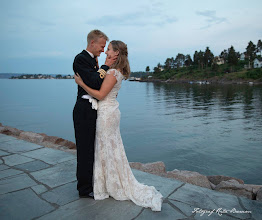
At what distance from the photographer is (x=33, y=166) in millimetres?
4004

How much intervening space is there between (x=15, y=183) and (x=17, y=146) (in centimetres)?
218

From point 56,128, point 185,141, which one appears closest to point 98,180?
point 185,141

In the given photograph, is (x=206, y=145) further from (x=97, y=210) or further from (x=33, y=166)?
(x=97, y=210)

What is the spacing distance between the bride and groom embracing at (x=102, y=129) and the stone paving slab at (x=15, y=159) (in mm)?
1924

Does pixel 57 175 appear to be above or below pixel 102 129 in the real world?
below

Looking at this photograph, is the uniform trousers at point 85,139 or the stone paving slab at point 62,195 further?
the stone paving slab at point 62,195

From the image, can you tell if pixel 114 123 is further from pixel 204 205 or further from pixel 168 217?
pixel 204 205

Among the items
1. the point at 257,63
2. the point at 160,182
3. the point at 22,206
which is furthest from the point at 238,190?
the point at 257,63

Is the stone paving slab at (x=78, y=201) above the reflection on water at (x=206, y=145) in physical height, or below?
above

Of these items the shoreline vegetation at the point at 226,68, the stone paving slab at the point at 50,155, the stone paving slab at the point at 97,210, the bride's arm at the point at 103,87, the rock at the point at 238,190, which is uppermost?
the shoreline vegetation at the point at 226,68

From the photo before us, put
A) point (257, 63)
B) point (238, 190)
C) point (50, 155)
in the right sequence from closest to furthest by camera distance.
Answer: point (238, 190) → point (50, 155) → point (257, 63)

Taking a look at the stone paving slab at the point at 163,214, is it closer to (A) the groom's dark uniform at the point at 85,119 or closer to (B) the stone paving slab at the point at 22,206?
(A) the groom's dark uniform at the point at 85,119

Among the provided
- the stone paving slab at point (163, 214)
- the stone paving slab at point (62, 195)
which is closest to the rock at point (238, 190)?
the stone paving slab at point (163, 214)

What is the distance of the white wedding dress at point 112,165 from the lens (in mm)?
2740
